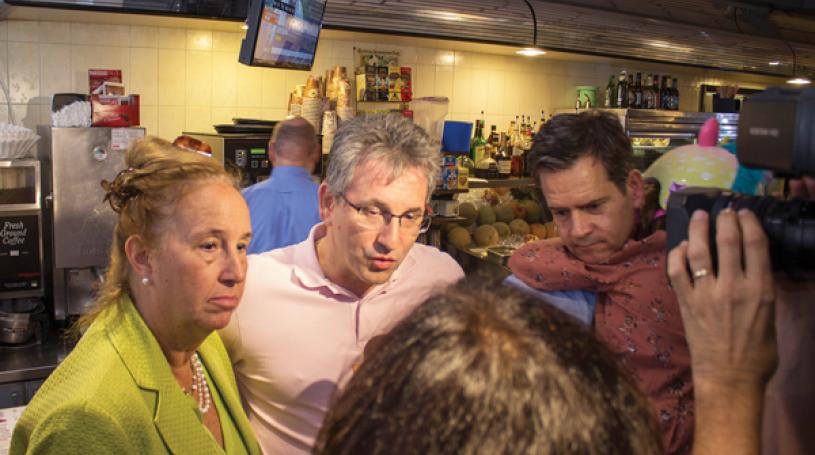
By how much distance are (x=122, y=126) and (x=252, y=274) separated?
2603 millimetres

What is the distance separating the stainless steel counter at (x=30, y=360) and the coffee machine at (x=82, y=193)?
0.25 metres

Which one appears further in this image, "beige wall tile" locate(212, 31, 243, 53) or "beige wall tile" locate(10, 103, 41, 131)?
"beige wall tile" locate(212, 31, 243, 53)

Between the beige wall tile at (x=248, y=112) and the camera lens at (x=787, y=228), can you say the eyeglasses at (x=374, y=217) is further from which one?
the beige wall tile at (x=248, y=112)

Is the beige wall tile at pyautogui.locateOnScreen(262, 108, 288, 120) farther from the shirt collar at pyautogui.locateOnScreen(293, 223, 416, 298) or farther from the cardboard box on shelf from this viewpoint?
the shirt collar at pyautogui.locateOnScreen(293, 223, 416, 298)

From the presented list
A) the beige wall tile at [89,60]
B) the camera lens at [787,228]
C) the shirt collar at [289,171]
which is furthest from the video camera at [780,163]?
the beige wall tile at [89,60]

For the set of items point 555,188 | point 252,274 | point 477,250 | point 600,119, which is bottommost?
point 477,250

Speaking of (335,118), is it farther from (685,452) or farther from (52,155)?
(685,452)

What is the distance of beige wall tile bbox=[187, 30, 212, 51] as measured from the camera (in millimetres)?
4883

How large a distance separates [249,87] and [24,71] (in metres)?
1.38

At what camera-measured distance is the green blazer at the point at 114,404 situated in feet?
3.95

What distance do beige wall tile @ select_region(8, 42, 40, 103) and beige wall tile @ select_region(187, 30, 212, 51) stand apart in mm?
904

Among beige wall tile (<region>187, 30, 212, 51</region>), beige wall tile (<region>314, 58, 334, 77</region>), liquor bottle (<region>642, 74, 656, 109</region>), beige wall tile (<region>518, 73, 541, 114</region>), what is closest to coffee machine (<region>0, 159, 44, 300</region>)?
beige wall tile (<region>187, 30, 212, 51</region>)

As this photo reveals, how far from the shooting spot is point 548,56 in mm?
6148

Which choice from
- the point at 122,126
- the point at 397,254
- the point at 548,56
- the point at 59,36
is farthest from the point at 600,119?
the point at 548,56
